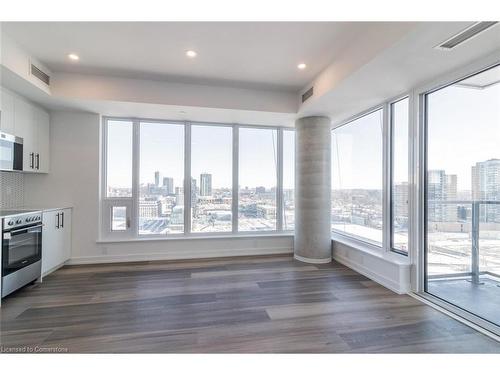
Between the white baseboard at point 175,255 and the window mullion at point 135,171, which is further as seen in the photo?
the window mullion at point 135,171

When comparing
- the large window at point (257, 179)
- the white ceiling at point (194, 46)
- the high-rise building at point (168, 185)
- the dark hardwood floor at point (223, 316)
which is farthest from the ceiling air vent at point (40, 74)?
the large window at point (257, 179)

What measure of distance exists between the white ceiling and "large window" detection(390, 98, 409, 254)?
1.34 metres

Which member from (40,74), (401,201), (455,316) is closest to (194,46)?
(40,74)

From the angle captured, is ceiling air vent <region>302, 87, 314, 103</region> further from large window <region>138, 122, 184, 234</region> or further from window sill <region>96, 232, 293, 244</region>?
window sill <region>96, 232, 293, 244</region>

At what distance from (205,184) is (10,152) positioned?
285 cm

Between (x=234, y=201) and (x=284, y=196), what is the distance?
110 centimetres

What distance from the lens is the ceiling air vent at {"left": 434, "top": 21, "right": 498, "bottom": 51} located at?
1858mm

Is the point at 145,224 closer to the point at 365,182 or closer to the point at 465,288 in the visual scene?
the point at 365,182

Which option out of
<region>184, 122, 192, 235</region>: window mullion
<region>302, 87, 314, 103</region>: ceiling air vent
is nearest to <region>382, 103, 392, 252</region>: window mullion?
<region>302, 87, 314, 103</region>: ceiling air vent

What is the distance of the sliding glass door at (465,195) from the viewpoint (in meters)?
2.38

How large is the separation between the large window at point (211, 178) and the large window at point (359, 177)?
222 centimetres

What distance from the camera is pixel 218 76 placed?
11.7 ft

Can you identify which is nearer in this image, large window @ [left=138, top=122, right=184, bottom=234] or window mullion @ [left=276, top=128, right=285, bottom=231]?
large window @ [left=138, top=122, right=184, bottom=234]

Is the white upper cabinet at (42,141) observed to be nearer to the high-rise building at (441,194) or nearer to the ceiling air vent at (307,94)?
the ceiling air vent at (307,94)
